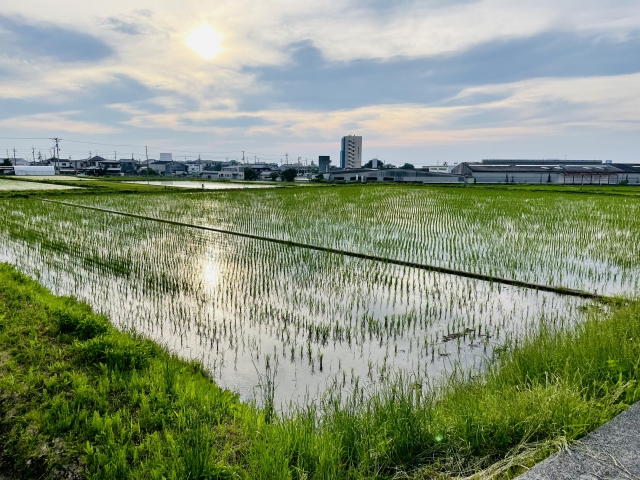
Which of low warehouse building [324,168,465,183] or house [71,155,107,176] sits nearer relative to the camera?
low warehouse building [324,168,465,183]

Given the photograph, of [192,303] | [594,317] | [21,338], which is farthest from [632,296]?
[21,338]

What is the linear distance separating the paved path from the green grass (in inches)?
3.3

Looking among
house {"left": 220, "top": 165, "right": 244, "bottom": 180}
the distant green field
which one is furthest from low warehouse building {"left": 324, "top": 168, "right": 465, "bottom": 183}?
the distant green field

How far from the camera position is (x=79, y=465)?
242 cm

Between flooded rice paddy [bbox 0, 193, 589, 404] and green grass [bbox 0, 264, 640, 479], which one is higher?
green grass [bbox 0, 264, 640, 479]

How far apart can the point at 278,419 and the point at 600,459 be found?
6.07 ft

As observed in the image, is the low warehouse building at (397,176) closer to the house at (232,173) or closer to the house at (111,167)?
the house at (232,173)

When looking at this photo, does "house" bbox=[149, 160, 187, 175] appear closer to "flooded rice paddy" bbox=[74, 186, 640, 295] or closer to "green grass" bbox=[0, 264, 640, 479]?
"flooded rice paddy" bbox=[74, 186, 640, 295]

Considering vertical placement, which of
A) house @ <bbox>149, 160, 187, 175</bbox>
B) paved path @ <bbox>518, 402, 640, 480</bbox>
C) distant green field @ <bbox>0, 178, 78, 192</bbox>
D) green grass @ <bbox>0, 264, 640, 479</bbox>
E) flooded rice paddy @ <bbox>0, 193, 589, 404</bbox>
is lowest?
flooded rice paddy @ <bbox>0, 193, 589, 404</bbox>

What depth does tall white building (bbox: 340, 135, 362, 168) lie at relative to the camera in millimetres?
106938

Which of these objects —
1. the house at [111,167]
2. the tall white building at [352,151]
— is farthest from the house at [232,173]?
the tall white building at [352,151]

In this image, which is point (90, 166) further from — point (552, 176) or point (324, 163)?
point (552, 176)

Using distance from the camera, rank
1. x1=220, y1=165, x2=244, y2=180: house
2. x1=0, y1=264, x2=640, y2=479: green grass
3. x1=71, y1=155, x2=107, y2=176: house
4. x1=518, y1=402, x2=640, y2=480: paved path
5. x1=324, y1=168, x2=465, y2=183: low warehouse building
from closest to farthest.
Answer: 1. x1=518, y1=402, x2=640, y2=480: paved path
2. x1=0, y1=264, x2=640, y2=479: green grass
3. x1=324, y1=168, x2=465, y2=183: low warehouse building
4. x1=71, y1=155, x2=107, y2=176: house
5. x1=220, y1=165, x2=244, y2=180: house

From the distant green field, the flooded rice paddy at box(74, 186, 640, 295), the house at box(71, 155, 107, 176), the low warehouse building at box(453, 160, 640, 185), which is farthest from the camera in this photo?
the house at box(71, 155, 107, 176)
